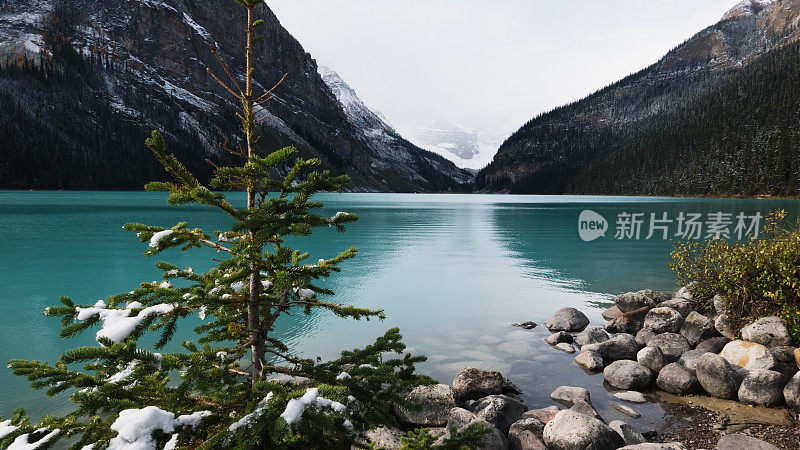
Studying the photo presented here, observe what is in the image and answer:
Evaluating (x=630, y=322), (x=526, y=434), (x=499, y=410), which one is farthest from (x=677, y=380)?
(x=526, y=434)

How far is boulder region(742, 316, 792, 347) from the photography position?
9992mm

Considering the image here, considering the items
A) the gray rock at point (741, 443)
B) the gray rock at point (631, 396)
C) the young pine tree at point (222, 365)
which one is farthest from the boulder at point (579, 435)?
the young pine tree at point (222, 365)

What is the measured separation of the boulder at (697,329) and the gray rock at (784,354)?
6.42 ft

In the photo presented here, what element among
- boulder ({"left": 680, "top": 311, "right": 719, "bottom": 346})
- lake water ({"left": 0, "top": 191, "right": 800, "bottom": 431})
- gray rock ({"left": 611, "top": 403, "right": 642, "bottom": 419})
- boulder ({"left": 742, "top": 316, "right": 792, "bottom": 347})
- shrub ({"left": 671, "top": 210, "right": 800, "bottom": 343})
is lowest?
lake water ({"left": 0, "top": 191, "right": 800, "bottom": 431})

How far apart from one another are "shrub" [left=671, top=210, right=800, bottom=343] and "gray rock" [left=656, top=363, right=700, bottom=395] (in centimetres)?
327

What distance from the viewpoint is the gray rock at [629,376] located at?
9656mm

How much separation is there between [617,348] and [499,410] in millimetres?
5718

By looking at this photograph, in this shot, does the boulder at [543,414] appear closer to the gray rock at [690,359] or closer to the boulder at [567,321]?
the gray rock at [690,359]

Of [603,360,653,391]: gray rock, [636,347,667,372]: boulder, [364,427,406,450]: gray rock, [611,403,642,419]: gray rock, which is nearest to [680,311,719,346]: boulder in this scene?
[636,347,667,372]: boulder

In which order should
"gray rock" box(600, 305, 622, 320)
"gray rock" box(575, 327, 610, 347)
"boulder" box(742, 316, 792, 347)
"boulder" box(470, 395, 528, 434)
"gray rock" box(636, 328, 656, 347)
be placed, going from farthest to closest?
"gray rock" box(600, 305, 622, 320), "gray rock" box(575, 327, 610, 347), "gray rock" box(636, 328, 656, 347), "boulder" box(742, 316, 792, 347), "boulder" box(470, 395, 528, 434)

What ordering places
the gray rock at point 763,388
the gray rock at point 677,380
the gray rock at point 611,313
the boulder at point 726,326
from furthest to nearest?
the gray rock at point 611,313 < the boulder at point 726,326 < the gray rock at point 677,380 < the gray rock at point 763,388

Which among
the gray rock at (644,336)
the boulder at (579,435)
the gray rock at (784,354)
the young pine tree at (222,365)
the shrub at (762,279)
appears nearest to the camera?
the young pine tree at (222,365)

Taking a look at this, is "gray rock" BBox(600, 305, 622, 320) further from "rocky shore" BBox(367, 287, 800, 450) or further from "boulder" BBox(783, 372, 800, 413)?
"boulder" BBox(783, 372, 800, 413)

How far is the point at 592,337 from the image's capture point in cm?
1270
